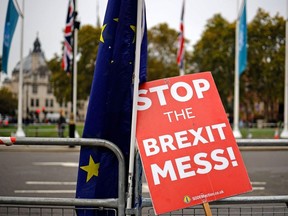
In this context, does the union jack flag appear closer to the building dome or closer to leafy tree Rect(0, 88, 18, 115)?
leafy tree Rect(0, 88, 18, 115)

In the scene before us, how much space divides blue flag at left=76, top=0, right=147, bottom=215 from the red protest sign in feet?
0.66

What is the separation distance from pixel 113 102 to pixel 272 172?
8245mm

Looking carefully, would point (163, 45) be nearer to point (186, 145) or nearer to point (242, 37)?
point (242, 37)

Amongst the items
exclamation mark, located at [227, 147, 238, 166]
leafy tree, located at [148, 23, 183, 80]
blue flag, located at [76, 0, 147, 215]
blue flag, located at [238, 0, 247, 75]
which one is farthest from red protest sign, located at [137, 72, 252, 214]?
leafy tree, located at [148, 23, 183, 80]

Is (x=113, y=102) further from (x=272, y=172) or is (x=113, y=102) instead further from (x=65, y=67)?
(x=65, y=67)

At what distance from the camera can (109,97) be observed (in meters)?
3.37

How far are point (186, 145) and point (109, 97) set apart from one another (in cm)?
74

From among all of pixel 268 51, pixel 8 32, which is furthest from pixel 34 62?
pixel 8 32

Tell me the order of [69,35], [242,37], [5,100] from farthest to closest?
[5,100] < [242,37] < [69,35]

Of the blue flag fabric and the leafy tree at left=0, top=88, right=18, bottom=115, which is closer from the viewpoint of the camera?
the blue flag fabric

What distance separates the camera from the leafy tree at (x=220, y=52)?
161 ft

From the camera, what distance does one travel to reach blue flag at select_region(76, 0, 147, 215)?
3.35m

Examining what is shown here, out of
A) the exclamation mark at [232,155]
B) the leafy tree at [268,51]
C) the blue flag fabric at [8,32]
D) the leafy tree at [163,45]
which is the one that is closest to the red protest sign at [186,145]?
the exclamation mark at [232,155]

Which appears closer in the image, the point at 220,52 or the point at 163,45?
the point at 220,52
